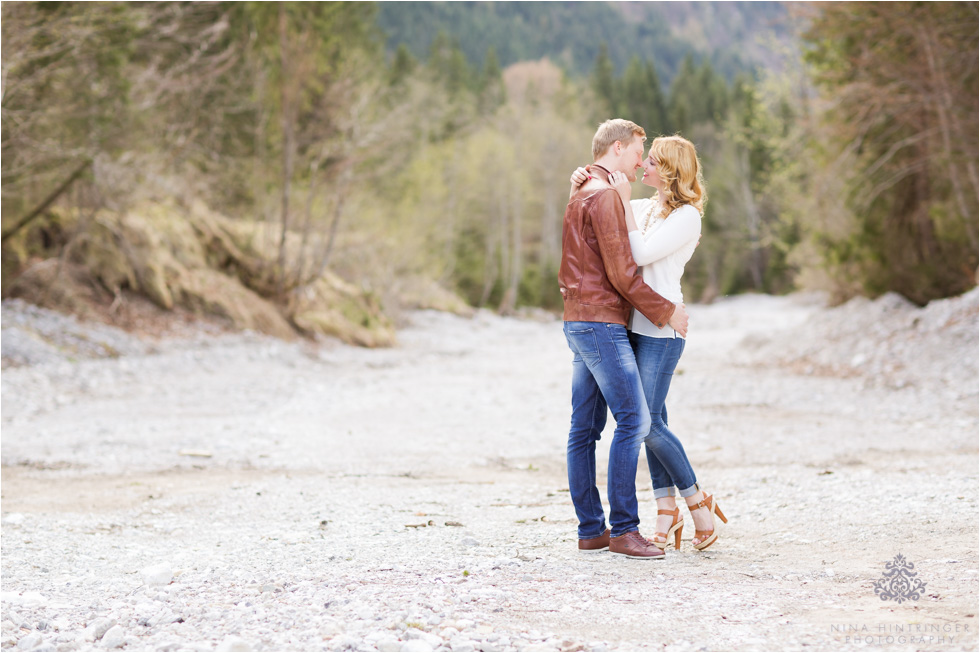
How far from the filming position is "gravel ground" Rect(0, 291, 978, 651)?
10.1 ft

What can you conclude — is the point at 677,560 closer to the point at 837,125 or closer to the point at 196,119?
the point at 837,125

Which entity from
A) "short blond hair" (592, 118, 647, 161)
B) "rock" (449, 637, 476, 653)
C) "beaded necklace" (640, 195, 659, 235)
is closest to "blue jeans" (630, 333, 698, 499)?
"beaded necklace" (640, 195, 659, 235)

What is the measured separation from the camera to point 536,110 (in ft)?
172

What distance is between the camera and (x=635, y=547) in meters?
4.10

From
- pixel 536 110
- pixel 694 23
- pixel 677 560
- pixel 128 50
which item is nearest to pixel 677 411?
pixel 677 560

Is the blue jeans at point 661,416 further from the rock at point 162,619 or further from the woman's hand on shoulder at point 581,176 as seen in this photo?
the rock at point 162,619

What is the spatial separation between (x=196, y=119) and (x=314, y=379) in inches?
355

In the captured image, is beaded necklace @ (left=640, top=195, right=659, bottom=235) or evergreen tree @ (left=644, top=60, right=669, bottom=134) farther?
evergreen tree @ (left=644, top=60, right=669, bottom=134)

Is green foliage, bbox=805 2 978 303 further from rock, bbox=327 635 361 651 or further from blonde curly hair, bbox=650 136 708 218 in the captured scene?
rock, bbox=327 635 361 651

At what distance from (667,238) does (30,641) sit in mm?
3132

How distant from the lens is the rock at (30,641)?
2863mm

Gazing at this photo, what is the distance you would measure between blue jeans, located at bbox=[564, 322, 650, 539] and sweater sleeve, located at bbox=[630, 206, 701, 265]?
1.24ft
